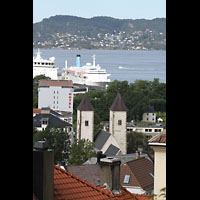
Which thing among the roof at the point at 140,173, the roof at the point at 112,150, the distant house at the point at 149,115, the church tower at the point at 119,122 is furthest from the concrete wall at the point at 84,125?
the distant house at the point at 149,115

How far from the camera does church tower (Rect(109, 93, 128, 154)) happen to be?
26.0 meters

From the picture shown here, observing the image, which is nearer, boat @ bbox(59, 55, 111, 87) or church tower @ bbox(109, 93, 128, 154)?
church tower @ bbox(109, 93, 128, 154)

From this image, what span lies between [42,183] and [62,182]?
754 mm

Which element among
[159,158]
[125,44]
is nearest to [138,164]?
[159,158]

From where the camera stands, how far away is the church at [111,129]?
25156 mm

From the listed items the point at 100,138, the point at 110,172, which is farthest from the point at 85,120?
the point at 110,172

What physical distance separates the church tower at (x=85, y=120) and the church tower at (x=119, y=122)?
4.20 feet

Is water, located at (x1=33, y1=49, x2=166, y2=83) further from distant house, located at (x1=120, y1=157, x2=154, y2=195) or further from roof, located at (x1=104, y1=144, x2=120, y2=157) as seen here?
distant house, located at (x1=120, y1=157, x2=154, y2=195)

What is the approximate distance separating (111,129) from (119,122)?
0.49m

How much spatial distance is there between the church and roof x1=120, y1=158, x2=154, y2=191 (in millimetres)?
9796

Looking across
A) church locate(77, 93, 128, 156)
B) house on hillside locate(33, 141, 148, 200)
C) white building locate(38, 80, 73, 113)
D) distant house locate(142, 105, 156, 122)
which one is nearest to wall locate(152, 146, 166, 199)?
house on hillside locate(33, 141, 148, 200)

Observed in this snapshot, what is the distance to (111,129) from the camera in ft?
86.7
